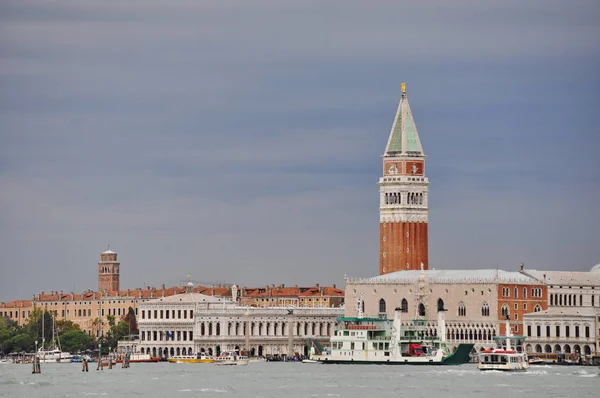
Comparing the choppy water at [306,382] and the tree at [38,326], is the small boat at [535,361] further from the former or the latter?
the tree at [38,326]

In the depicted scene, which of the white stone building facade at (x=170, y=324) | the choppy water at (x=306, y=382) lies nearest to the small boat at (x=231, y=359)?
the choppy water at (x=306, y=382)

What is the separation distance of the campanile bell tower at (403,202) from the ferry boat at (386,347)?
20911 mm

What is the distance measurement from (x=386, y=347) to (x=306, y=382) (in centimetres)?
2512

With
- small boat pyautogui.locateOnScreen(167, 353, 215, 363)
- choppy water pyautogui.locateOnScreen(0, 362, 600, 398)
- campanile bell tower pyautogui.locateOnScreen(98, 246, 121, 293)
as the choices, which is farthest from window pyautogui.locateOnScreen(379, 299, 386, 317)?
campanile bell tower pyautogui.locateOnScreen(98, 246, 121, 293)

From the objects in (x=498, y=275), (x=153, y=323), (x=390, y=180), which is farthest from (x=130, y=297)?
(x=498, y=275)

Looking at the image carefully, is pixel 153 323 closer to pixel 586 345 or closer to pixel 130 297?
pixel 130 297

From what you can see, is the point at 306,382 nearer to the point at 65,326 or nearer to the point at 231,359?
the point at 231,359

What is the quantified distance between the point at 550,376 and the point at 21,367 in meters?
42.4

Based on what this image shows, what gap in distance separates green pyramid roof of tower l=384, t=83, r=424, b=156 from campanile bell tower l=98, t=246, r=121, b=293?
5189cm

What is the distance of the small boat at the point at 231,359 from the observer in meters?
131

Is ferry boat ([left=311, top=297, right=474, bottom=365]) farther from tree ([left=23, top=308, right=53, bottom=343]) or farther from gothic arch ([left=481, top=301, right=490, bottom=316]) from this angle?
tree ([left=23, top=308, right=53, bottom=343])

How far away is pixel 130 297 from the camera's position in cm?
18012

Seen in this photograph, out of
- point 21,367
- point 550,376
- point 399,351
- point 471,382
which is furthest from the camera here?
point 21,367

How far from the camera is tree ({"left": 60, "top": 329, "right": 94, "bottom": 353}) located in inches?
6358
